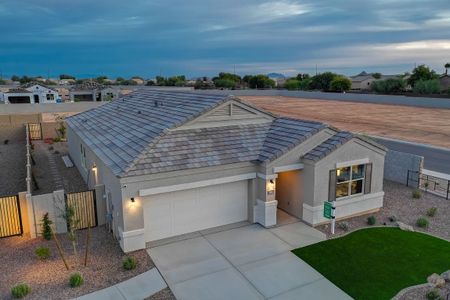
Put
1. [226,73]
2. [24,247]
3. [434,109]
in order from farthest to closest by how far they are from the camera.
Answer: [226,73] < [434,109] < [24,247]

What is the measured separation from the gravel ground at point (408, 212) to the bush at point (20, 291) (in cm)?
980

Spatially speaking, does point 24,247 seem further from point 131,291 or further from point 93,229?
point 131,291

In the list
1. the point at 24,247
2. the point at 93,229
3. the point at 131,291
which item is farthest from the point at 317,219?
the point at 24,247

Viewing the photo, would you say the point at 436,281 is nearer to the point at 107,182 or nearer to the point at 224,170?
the point at 224,170

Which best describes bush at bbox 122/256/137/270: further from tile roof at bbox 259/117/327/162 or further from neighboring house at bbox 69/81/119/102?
neighboring house at bbox 69/81/119/102

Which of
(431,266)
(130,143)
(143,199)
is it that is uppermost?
(130,143)

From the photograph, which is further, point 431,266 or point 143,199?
point 143,199

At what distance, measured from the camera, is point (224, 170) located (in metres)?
13.5

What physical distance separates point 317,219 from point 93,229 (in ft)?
27.8

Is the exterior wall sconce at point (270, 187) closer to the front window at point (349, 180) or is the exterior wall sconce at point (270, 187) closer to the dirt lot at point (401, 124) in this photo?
the front window at point (349, 180)

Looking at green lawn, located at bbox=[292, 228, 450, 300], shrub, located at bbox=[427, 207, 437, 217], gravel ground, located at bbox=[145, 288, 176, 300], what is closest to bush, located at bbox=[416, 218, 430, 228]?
green lawn, located at bbox=[292, 228, 450, 300]

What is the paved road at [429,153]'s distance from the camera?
78.4 feet

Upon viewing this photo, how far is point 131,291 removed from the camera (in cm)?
998

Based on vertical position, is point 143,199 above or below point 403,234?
above
